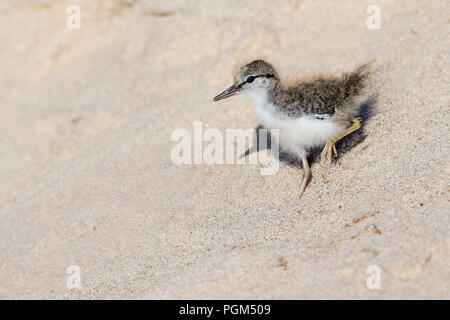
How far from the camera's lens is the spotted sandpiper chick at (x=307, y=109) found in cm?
424

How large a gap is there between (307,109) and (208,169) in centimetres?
108

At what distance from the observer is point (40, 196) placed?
550 cm

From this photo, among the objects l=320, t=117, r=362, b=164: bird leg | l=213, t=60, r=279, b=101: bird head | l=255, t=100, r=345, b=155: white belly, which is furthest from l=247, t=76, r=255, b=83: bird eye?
→ l=320, t=117, r=362, b=164: bird leg

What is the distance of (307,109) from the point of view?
4.23 m

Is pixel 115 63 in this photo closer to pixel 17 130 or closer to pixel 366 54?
pixel 17 130

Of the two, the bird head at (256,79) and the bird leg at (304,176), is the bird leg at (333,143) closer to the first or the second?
the bird leg at (304,176)

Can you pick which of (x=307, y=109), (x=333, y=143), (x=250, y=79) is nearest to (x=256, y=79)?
(x=250, y=79)

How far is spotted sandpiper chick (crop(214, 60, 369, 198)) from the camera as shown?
4.24 metres

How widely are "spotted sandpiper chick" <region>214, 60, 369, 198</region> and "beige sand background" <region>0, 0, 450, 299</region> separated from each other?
0.20 meters

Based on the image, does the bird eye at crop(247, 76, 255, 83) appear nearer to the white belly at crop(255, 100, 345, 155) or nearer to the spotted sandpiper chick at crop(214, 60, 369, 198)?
the spotted sandpiper chick at crop(214, 60, 369, 198)

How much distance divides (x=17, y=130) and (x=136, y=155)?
2.48 metres

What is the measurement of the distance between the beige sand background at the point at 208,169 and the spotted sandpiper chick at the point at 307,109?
20 cm
